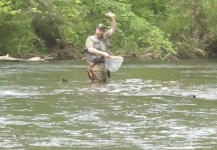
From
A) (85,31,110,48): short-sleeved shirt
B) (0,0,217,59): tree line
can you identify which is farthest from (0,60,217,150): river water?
(0,0,217,59): tree line

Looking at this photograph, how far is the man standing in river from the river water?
1.53ft

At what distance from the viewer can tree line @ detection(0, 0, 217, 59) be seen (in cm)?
3231

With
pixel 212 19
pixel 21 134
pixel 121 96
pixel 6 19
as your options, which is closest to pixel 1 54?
pixel 6 19

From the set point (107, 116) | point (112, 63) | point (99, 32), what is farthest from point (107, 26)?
point (107, 116)

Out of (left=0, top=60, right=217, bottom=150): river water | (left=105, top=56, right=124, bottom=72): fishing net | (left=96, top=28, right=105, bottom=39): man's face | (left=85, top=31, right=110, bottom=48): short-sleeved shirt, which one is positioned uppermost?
(left=96, top=28, right=105, bottom=39): man's face

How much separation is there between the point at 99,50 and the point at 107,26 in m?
16.8

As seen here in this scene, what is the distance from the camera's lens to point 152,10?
183ft

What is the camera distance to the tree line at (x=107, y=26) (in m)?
32.3

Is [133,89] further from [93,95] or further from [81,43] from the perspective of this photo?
[81,43]

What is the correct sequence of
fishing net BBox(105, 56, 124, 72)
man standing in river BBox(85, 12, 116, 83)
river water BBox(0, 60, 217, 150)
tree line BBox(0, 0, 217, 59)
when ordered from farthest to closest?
tree line BBox(0, 0, 217, 59) → fishing net BBox(105, 56, 124, 72) → man standing in river BBox(85, 12, 116, 83) → river water BBox(0, 60, 217, 150)

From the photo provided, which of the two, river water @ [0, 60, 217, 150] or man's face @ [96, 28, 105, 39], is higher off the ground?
man's face @ [96, 28, 105, 39]

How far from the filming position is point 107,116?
12.2 metres

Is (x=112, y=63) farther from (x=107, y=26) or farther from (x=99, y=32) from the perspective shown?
(x=107, y=26)

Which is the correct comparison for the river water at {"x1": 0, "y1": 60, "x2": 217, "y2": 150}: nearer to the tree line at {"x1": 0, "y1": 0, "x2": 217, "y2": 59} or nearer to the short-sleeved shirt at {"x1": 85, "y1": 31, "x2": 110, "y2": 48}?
the short-sleeved shirt at {"x1": 85, "y1": 31, "x2": 110, "y2": 48}
